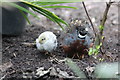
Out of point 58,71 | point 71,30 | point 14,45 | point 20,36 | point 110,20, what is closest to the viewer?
point 58,71

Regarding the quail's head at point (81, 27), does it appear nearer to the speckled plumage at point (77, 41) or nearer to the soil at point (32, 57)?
the speckled plumage at point (77, 41)

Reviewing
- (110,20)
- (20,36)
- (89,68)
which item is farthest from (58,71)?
(110,20)

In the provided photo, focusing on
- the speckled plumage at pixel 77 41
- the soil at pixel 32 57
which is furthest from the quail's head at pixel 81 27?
the soil at pixel 32 57

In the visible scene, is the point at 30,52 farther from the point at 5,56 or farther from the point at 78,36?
the point at 78,36

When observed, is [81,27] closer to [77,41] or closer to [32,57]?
[77,41]

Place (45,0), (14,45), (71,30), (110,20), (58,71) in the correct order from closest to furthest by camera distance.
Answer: (58,71) → (45,0) → (71,30) → (14,45) → (110,20)

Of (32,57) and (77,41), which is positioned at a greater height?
(77,41)

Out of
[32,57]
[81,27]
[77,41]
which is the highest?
[81,27]

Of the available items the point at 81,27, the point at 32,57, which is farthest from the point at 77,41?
the point at 32,57

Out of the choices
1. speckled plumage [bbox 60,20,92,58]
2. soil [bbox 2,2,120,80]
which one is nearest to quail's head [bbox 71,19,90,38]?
speckled plumage [bbox 60,20,92,58]

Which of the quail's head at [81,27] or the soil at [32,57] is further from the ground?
the quail's head at [81,27]

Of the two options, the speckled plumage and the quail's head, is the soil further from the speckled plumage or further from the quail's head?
the quail's head
